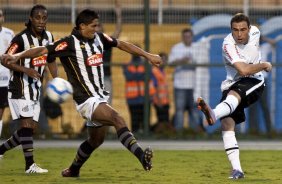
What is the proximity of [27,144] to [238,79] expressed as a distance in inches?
123

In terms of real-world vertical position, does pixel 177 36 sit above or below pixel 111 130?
above

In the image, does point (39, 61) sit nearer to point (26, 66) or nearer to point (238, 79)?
point (26, 66)

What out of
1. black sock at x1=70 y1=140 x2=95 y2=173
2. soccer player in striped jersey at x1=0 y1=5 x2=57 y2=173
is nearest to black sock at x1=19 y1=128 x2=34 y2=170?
Answer: soccer player in striped jersey at x1=0 y1=5 x2=57 y2=173

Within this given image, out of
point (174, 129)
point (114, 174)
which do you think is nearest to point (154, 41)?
point (174, 129)

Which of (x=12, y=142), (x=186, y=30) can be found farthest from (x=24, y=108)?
(x=186, y=30)

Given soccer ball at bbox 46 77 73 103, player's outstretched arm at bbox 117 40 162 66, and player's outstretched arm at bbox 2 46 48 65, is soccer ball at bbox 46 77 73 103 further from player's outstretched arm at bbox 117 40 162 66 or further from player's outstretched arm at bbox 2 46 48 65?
player's outstretched arm at bbox 117 40 162 66

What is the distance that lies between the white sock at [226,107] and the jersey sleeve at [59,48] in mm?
2048

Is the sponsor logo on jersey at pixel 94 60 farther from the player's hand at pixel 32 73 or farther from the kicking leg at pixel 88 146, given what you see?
the player's hand at pixel 32 73

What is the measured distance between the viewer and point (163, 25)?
21.2 metres

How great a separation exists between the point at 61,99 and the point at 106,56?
846cm

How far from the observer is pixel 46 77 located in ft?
69.3

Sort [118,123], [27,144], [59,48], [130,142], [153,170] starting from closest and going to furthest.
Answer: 1. [130,142]
2. [118,123]
3. [59,48]
4. [27,144]
5. [153,170]

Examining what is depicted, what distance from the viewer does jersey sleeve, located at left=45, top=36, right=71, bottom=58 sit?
41.0 feet

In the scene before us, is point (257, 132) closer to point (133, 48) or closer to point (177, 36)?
point (177, 36)
